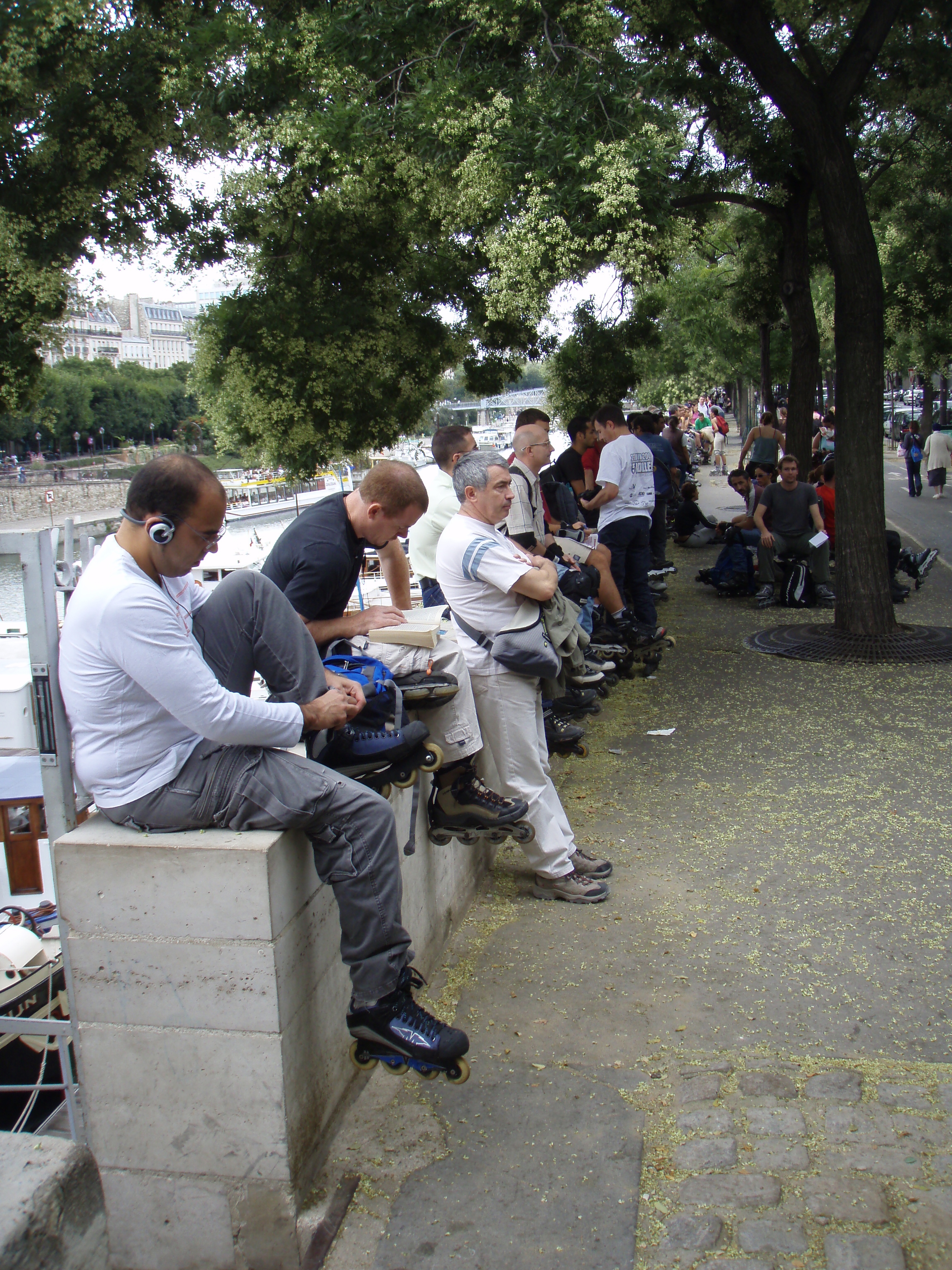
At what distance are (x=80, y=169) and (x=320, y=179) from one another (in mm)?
2204

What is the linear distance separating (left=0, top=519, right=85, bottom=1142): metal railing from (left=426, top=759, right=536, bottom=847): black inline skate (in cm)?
163

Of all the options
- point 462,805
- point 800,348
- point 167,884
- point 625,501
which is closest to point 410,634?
point 462,805

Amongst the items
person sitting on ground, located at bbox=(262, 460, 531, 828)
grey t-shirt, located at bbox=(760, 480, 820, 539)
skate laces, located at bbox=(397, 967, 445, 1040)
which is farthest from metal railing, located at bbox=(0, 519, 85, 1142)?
grey t-shirt, located at bbox=(760, 480, 820, 539)

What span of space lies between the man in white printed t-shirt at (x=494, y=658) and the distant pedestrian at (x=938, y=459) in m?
22.1

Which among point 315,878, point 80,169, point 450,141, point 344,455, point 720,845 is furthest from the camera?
point 344,455

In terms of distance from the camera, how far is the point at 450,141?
8.08 meters

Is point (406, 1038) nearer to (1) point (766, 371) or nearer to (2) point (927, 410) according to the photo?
(1) point (766, 371)

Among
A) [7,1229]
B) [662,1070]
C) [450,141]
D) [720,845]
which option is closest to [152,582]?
[7,1229]

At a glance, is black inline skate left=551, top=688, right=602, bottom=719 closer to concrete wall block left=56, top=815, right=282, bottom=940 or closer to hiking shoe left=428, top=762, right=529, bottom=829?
hiking shoe left=428, top=762, right=529, bottom=829

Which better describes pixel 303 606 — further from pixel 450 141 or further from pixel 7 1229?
pixel 450 141

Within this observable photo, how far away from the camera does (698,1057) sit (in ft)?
11.8

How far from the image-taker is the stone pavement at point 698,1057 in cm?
284

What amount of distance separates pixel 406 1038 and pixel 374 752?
88 cm

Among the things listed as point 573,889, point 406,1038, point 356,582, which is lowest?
point 573,889
